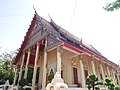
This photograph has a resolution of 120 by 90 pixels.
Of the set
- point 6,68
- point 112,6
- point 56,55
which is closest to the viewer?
point 112,6

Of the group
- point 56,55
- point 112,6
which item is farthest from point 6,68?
point 112,6

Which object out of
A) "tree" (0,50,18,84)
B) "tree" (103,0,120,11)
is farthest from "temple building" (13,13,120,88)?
"tree" (0,50,18,84)

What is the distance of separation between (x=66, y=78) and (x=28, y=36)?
613 centimetres

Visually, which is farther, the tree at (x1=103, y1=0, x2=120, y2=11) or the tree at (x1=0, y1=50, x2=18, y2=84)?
the tree at (x1=0, y1=50, x2=18, y2=84)

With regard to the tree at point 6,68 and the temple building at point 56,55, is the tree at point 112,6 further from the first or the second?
the tree at point 6,68

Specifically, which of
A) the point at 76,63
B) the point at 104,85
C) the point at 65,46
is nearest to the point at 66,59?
the point at 76,63

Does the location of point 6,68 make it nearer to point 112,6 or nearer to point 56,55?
point 56,55

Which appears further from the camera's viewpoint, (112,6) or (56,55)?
(56,55)

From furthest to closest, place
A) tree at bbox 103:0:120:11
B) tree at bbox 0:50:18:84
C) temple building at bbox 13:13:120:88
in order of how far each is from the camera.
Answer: tree at bbox 0:50:18:84 → temple building at bbox 13:13:120:88 → tree at bbox 103:0:120:11

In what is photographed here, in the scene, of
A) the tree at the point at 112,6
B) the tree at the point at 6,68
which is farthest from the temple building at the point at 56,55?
the tree at the point at 6,68

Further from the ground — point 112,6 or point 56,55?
point 112,6

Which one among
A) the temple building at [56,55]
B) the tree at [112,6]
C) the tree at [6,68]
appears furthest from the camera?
the tree at [6,68]

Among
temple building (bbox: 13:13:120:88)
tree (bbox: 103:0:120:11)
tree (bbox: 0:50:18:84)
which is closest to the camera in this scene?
tree (bbox: 103:0:120:11)

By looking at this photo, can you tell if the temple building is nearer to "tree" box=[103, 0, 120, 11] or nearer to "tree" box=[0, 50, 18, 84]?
"tree" box=[103, 0, 120, 11]
